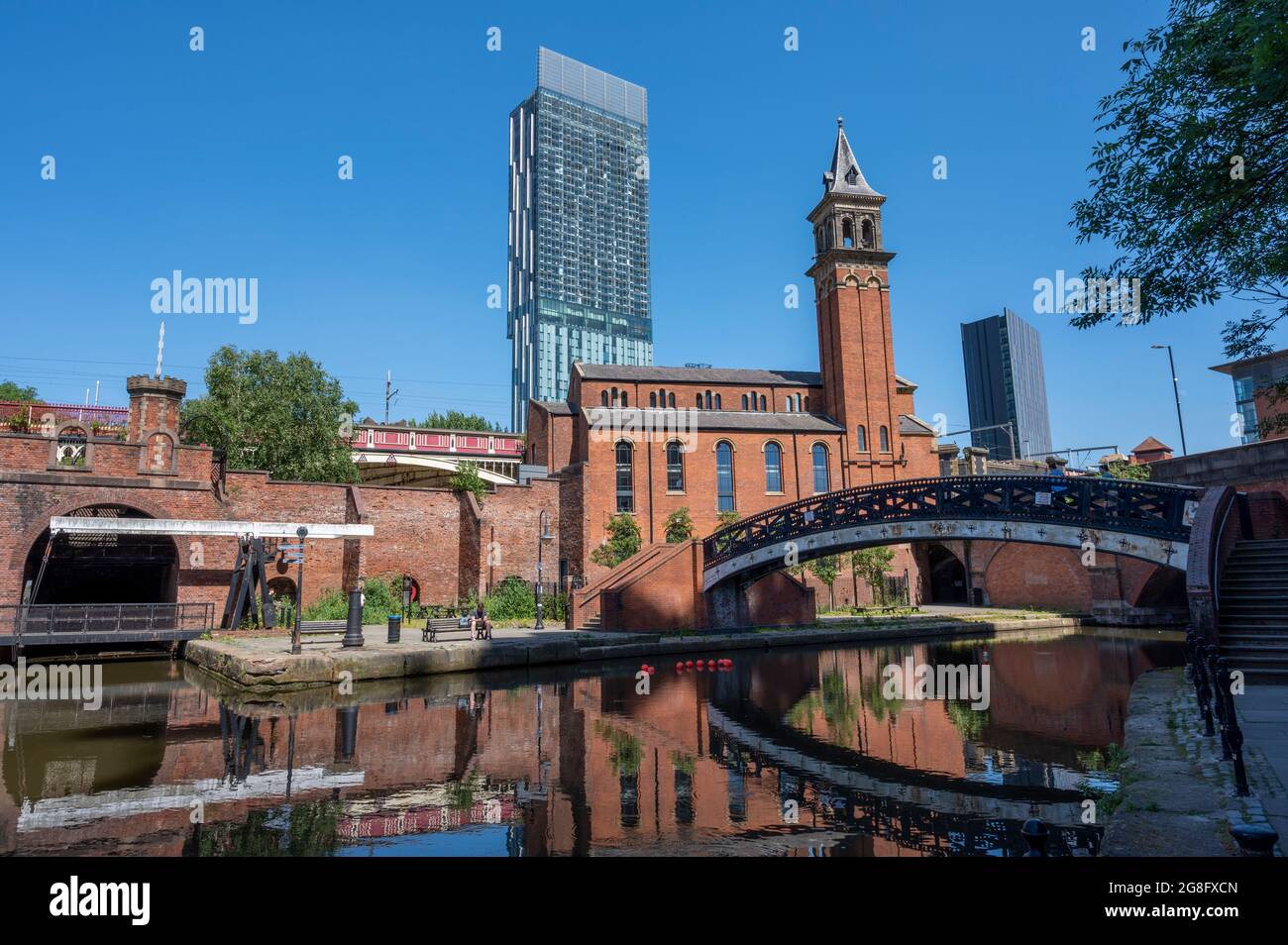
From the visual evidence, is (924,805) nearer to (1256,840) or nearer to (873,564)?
(1256,840)

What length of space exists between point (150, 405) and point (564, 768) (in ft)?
76.9

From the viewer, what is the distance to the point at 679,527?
38062 mm

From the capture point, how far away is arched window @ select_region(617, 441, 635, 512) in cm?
3891

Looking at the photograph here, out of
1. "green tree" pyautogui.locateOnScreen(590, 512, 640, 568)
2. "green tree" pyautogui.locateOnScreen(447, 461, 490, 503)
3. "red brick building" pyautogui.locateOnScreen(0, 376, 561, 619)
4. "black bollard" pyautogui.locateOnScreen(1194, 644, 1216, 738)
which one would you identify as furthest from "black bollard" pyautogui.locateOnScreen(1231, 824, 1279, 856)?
"green tree" pyautogui.locateOnScreen(590, 512, 640, 568)

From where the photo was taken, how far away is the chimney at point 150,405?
24.9 metres

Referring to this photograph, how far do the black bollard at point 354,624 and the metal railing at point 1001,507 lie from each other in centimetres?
1291

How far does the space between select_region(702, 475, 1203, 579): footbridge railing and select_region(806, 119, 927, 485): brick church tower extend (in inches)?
698

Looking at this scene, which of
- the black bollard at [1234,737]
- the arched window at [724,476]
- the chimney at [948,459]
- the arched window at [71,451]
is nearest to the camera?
the black bollard at [1234,737]

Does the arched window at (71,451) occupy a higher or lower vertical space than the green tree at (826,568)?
higher

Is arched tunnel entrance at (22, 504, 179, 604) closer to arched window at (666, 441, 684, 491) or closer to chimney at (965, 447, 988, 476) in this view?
arched window at (666, 441, 684, 491)

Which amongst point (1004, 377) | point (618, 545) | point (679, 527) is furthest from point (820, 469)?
point (1004, 377)

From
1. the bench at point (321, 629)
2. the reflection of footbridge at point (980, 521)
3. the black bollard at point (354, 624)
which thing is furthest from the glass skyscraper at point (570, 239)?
the black bollard at point (354, 624)

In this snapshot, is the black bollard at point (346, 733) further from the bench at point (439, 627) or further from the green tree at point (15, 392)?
the green tree at point (15, 392)
